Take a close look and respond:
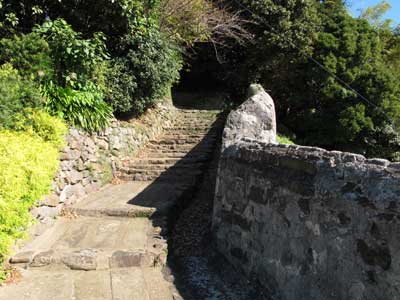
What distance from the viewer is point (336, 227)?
2.45 meters

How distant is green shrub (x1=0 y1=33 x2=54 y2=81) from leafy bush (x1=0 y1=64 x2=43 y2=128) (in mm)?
203

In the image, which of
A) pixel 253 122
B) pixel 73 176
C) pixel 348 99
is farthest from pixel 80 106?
pixel 348 99

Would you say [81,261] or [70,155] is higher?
[70,155]

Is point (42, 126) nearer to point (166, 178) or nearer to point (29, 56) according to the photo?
point (29, 56)

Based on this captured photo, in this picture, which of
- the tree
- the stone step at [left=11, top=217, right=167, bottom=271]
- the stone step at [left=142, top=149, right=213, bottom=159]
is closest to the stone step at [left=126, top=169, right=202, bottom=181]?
the stone step at [left=142, top=149, right=213, bottom=159]

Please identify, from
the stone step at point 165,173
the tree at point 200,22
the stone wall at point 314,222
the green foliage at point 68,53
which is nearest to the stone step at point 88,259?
the stone wall at point 314,222

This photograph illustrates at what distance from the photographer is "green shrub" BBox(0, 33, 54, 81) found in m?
5.62

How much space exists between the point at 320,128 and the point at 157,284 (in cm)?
947

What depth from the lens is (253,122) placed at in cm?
495

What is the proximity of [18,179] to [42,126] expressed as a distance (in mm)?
1675

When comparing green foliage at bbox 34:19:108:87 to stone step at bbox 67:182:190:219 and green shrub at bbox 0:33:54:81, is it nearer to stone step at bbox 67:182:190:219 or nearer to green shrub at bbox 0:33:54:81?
green shrub at bbox 0:33:54:81

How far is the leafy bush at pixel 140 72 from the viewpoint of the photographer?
7.82 meters

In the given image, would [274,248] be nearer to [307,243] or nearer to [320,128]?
[307,243]

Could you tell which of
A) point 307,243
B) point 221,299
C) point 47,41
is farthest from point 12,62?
point 307,243
